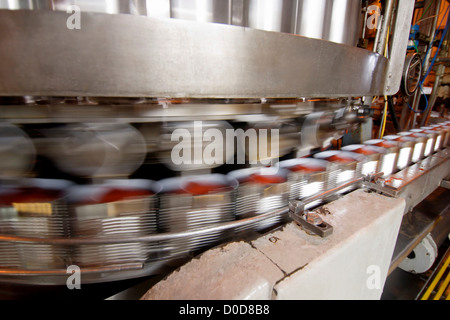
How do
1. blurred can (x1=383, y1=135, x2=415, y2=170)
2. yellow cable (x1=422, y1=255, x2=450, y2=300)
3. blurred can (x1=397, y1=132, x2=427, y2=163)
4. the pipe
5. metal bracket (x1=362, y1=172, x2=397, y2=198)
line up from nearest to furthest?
metal bracket (x1=362, y1=172, x2=397, y2=198), the pipe, blurred can (x1=383, y1=135, x2=415, y2=170), blurred can (x1=397, y1=132, x2=427, y2=163), yellow cable (x1=422, y1=255, x2=450, y2=300)

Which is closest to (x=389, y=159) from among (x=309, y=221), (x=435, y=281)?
(x=309, y=221)

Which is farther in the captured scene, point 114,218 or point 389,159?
point 389,159

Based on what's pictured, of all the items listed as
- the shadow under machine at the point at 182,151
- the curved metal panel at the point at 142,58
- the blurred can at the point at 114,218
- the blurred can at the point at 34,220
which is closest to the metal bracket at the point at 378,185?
the shadow under machine at the point at 182,151

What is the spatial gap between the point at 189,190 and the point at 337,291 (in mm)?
455

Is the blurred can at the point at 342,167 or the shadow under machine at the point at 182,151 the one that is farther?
the blurred can at the point at 342,167

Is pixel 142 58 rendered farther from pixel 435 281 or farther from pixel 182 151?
pixel 435 281

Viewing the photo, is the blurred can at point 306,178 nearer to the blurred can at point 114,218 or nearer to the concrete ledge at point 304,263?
the concrete ledge at point 304,263

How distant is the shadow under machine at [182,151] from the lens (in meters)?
0.42

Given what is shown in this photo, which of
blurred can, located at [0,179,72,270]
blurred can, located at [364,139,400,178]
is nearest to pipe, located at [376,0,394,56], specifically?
blurred can, located at [364,139,400,178]

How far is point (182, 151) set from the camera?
2.24ft

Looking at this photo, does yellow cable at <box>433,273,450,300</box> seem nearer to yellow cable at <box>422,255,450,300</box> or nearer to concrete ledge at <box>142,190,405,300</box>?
yellow cable at <box>422,255,450,300</box>

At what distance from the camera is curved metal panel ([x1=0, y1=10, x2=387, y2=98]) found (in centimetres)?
39

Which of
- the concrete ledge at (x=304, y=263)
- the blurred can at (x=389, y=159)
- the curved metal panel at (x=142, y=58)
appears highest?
the curved metal panel at (x=142, y=58)

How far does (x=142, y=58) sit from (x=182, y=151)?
0.97ft
